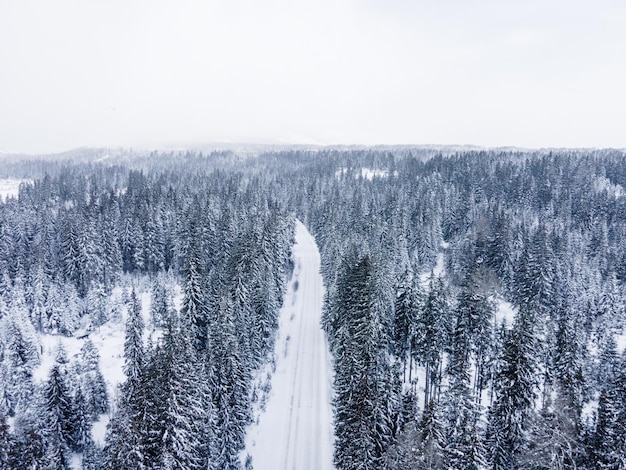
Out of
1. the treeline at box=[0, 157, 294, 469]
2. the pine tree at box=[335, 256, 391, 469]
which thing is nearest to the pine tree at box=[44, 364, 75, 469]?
the treeline at box=[0, 157, 294, 469]

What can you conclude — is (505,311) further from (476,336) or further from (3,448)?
(3,448)

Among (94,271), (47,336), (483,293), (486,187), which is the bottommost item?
(47,336)

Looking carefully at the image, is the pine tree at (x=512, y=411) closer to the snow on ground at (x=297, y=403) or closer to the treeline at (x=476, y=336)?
the treeline at (x=476, y=336)

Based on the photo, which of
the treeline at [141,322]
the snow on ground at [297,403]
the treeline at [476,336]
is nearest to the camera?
the treeline at [141,322]

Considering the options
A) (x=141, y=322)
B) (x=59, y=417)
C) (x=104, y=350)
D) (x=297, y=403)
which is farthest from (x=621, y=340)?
(x=104, y=350)

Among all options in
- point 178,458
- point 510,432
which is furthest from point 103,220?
point 510,432

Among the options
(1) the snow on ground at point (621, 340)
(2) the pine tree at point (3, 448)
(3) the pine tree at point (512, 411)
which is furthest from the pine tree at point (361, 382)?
(1) the snow on ground at point (621, 340)

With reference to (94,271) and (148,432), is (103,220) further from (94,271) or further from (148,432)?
(148,432)
